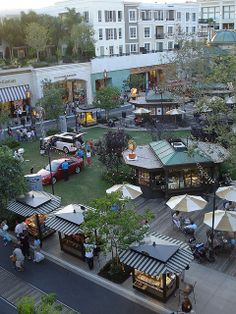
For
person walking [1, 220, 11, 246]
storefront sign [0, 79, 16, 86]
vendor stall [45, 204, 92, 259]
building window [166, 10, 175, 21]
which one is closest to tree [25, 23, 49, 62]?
storefront sign [0, 79, 16, 86]

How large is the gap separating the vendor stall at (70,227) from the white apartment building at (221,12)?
92.5 m

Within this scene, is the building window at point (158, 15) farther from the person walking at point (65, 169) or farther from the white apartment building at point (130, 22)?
the person walking at point (65, 169)

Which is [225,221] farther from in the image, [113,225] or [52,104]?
[52,104]

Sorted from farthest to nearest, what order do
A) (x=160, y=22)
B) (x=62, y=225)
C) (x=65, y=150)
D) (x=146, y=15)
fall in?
(x=160, y=22)
(x=146, y=15)
(x=65, y=150)
(x=62, y=225)

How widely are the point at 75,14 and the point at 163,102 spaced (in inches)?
998

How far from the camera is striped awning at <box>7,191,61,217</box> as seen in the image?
19562 millimetres

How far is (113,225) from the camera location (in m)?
15.7

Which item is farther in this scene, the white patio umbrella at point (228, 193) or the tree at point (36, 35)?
the tree at point (36, 35)

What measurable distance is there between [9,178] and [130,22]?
54773 millimetres

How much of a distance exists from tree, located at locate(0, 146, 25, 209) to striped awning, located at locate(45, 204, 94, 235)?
2.42 metres

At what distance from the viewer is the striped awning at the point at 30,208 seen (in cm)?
1956

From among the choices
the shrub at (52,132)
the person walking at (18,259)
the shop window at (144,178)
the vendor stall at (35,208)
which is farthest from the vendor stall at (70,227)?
the shrub at (52,132)

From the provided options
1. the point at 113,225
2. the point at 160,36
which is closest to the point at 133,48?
the point at 160,36

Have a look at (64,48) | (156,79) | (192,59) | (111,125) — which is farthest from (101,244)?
(156,79)
